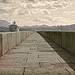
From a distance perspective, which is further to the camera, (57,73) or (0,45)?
(0,45)

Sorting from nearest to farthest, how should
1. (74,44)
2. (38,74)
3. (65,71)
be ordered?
(38,74)
(65,71)
(74,44)

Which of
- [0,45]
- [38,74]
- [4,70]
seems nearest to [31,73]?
[38,74]

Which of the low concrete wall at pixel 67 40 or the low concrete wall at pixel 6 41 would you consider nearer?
the low concrete wall at pixel 6 41

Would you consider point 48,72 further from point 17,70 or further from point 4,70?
point 4,70

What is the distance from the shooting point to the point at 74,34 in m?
9.82

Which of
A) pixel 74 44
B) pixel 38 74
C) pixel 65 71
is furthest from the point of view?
pixel 74 44

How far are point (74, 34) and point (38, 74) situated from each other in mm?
4954

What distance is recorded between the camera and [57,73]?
18.8 ft

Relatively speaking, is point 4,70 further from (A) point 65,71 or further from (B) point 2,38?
(B) point 2,38

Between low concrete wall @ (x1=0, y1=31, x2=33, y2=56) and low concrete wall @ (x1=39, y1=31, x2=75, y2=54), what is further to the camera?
low concrete wall @ (x1=39, y1=31, x2=75, y2=54)

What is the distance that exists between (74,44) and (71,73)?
162 inches

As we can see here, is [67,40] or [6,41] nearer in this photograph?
[6,41]

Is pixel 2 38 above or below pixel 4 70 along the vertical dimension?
above

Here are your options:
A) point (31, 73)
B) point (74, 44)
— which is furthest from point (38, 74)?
point (74, 44)
